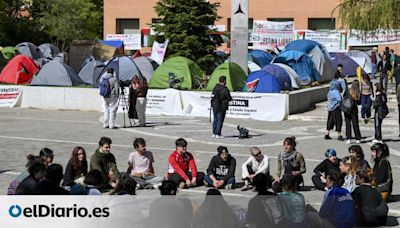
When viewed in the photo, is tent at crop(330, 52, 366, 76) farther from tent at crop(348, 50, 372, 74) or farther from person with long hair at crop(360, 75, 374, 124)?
person with long hair at crop(360, 75, 374, 124)

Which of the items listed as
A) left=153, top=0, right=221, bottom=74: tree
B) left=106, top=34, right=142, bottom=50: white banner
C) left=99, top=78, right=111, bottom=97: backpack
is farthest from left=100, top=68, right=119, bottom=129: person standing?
left=106, top=34, right=142, bottom=50: white banner

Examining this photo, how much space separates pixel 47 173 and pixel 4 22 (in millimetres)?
48927

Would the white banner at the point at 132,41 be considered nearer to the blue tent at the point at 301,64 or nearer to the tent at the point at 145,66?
the tent at the point at 145,66

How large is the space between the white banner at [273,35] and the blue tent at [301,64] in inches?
552

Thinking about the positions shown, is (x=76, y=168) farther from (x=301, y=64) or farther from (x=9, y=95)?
(x=301, y=64)

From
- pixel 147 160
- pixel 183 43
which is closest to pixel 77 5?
pixel 183 43

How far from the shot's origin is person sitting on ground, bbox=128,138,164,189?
43.4ft

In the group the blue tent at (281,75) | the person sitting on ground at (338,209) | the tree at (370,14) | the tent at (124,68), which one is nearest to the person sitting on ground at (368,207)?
the person sitting on ground at (338,209)

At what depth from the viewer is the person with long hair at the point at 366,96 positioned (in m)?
21.3

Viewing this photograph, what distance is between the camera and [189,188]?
13.4 meters

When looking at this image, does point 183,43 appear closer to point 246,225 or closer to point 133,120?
point 133,120

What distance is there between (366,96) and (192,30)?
1560 centimetres

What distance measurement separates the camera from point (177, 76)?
94.6ft

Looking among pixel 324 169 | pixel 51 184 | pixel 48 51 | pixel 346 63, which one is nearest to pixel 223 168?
pixel 324 169
